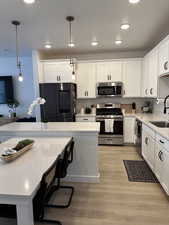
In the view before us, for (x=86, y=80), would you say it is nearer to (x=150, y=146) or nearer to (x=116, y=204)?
(x=150, y=146)

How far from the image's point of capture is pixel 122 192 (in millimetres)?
2537

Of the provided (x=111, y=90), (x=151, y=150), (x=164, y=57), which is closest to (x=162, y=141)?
(x=151, y=150)

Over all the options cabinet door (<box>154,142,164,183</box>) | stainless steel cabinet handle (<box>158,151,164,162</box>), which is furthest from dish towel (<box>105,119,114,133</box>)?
stainless steel cabinet handle (<box>158,151,164,162</box>)

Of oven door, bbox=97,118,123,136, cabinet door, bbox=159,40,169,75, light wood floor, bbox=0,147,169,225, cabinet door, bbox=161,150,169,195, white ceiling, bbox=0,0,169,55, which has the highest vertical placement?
white ceiling, bbox=0,0,169,55

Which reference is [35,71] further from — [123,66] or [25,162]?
Answer: [25,162]

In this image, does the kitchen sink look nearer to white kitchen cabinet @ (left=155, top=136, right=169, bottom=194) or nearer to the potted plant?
white kitchen cabinet @ (left=155, top=136, right=169, bottom=194)

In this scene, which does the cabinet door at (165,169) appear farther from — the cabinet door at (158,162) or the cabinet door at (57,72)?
the cabinet door at (57,72)

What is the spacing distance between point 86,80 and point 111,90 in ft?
2.61

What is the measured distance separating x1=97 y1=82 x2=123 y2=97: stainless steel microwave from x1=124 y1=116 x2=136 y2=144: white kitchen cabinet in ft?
2.49

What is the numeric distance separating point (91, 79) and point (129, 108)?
1.47 metres

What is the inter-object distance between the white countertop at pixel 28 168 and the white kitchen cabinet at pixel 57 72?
2.71 metres

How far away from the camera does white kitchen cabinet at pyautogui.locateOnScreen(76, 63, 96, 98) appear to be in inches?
192

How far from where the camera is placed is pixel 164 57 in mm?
3041

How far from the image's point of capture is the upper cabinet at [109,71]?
4754mm
